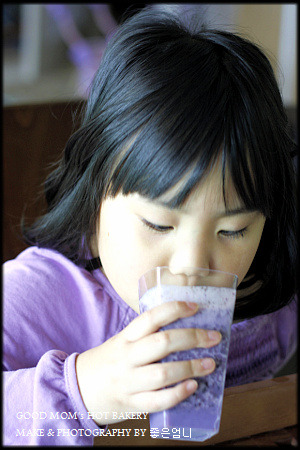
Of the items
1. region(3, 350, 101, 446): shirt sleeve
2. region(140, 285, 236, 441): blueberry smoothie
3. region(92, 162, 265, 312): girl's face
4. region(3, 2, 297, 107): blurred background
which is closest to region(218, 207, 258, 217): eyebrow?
region(92, 162, 265, 312): girl's face

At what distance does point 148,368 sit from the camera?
58 cm

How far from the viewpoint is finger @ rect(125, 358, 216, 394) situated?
0.56m

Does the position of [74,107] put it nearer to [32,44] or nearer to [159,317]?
[159,317]

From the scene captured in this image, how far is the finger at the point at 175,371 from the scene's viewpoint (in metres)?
0.56

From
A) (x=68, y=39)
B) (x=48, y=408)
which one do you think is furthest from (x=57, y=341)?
(x=68, y=39)

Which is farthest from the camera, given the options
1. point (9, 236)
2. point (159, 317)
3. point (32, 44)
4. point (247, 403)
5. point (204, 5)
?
point (32, 44)

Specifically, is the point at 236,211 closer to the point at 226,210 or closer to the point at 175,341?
the point at 226,210

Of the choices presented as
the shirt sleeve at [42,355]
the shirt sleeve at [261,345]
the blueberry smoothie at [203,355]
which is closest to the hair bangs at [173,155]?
the blueberry smoothie at [203,355]

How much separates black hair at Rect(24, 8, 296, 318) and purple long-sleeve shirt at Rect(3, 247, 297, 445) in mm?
93

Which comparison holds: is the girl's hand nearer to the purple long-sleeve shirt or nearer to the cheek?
the purple long-sleeve shirt

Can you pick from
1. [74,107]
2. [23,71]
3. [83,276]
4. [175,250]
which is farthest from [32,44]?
[175,250]

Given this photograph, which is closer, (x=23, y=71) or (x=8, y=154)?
(x=8, y=154)

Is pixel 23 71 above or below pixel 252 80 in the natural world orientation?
below

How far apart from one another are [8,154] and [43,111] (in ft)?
0.41
